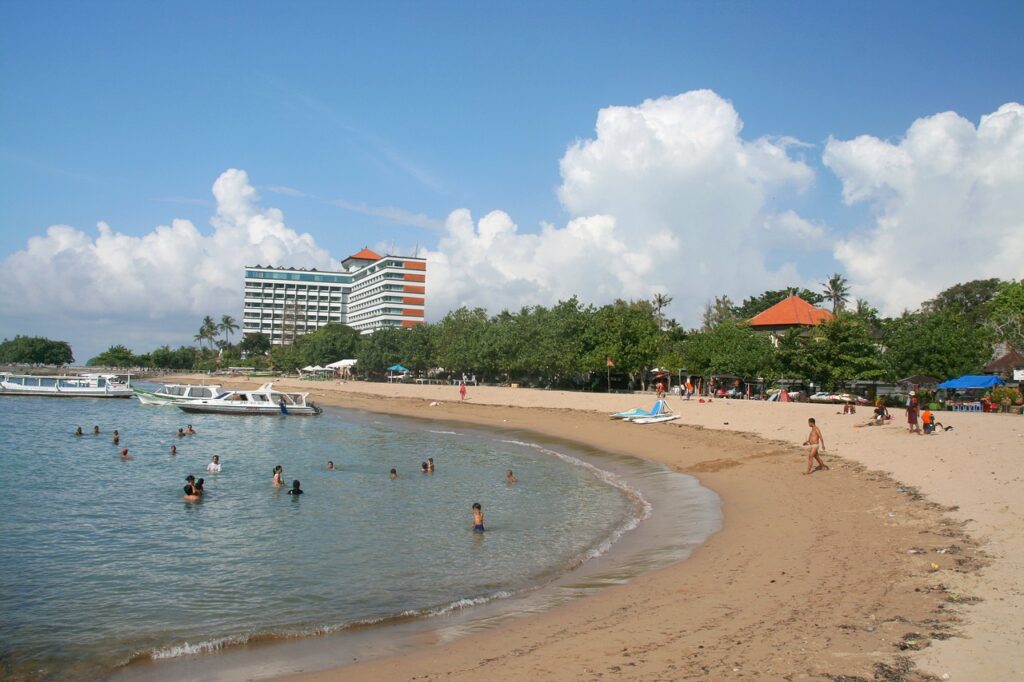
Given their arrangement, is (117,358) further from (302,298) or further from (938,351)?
(938,351)

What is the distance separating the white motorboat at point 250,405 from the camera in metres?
51.3

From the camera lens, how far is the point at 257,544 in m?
14.4

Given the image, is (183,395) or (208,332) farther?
(208,332)

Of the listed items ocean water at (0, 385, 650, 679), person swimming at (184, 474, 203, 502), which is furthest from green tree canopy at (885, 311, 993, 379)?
person swimming at (184, 474, 203, 502)

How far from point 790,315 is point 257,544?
72.8 m

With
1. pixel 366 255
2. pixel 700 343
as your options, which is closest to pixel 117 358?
pixel 366 255

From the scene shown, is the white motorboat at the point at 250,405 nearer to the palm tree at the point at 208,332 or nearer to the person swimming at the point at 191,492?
the person swimming at the point at 191,492

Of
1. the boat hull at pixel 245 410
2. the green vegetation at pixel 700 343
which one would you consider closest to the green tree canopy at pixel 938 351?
the green vegetation at pixel 700 343

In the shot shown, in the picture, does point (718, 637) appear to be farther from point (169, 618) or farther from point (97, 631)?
point (97, 631)

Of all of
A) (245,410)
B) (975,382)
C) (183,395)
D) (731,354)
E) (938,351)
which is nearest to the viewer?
(975,382)

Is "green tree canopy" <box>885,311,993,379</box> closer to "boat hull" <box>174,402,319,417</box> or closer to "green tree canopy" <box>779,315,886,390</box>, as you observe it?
"green tree canopy" <box>779,315,886,390</box>

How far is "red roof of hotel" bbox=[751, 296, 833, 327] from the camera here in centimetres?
7556

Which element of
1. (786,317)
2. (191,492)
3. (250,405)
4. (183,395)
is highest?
(786,317)

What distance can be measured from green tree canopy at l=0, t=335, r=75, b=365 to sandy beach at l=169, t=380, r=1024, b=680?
19624 centimetres
